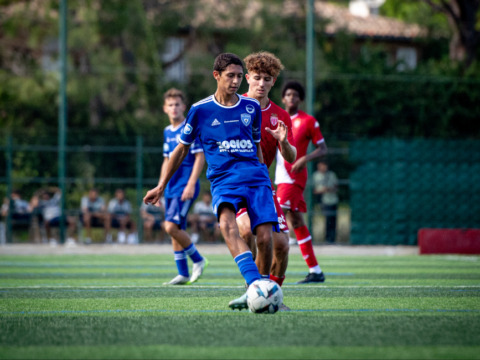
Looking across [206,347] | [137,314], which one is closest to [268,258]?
[137,314]

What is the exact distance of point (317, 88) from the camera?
23.6 meters

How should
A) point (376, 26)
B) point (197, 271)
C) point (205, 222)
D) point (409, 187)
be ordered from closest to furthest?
point (197, 271)
point (409, 187)
point (205, 222)
point (376, 26)

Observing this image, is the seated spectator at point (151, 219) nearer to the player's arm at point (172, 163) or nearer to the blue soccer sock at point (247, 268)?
the player's arm at point (172, 163)

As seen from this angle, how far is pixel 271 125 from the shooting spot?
709 cm

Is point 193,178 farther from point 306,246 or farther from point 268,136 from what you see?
point 268,136

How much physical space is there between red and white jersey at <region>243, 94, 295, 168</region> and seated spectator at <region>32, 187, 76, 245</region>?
41.0 ft

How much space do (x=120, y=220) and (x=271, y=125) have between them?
40.9ft

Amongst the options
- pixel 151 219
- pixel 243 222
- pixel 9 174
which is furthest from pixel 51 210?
pixel 243 222

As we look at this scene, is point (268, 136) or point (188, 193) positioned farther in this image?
point (188, 193)

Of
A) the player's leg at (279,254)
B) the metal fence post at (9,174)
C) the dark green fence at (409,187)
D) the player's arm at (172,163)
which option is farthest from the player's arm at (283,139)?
the metal fence post at (9,174)

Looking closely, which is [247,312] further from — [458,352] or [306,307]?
[458,352]

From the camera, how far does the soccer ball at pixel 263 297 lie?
577cm

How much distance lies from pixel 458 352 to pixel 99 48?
20.5 metres

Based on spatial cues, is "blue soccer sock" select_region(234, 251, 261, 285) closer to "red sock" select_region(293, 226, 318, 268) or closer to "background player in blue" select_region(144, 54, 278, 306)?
"background player in blue" select_region(144, 54, 278, 306)
